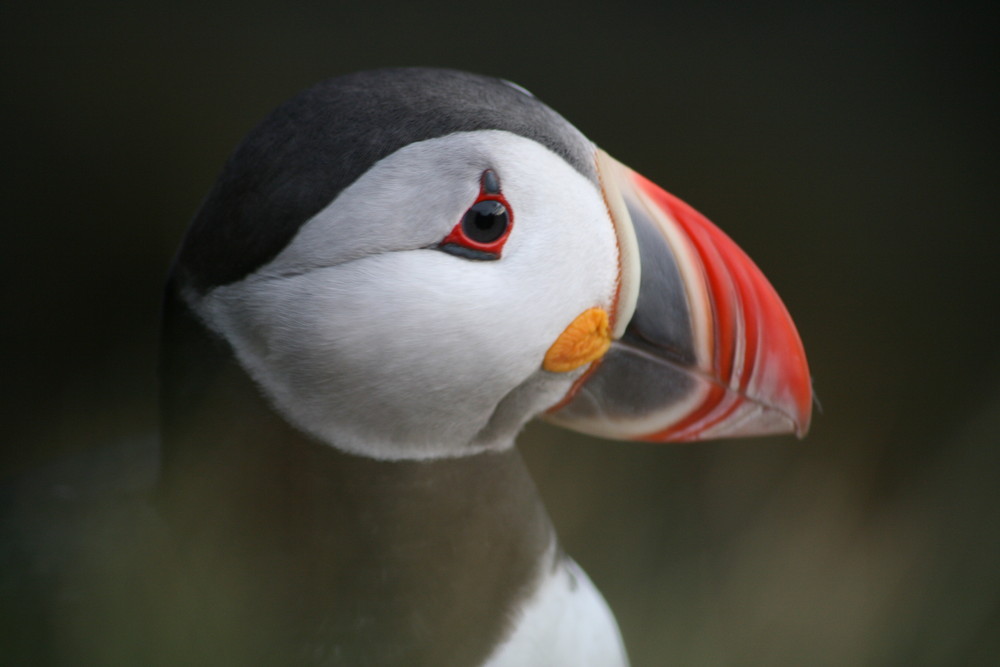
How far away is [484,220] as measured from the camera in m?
1.09

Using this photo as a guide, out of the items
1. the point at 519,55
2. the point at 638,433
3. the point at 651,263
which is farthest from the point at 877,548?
the point at 519,55

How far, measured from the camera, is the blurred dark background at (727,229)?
1775 millimetres

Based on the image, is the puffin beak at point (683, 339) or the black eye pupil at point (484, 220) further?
the puffin beak at point (683, 339)

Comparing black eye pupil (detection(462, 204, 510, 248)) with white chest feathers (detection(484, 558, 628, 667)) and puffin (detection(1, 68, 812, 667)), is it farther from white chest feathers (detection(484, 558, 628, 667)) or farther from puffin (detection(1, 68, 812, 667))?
white chest feathers (detection(484, 558, 628, 667))

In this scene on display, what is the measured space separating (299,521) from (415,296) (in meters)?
0.37

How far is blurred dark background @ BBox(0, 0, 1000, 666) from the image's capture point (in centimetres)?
178

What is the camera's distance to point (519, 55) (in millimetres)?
2434

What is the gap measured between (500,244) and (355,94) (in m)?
0.27

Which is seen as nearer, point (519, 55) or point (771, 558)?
point (771, 558)

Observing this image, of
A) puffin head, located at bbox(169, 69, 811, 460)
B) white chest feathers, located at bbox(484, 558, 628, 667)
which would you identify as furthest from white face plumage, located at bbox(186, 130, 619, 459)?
white chest feathers, located at bbox(484, 558, 628, 667)

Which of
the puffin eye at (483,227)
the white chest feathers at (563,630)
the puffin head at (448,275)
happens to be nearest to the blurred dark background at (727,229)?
the white chest feathers at (563,630)

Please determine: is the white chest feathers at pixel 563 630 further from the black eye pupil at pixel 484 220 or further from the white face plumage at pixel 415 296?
the black eye pupil at pixel 484 220

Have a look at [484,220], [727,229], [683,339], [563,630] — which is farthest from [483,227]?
[727,229]

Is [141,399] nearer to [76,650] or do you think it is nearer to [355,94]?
[76,650]
